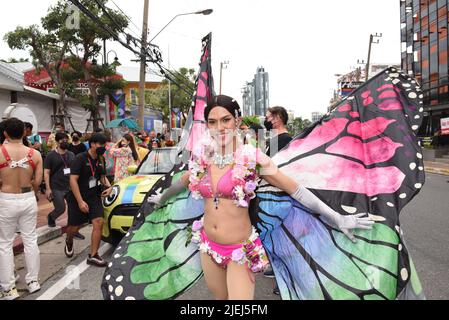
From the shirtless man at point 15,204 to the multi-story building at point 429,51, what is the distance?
29400mm

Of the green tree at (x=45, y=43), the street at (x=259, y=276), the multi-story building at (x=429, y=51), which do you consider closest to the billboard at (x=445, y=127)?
the multi-story building at (x=429, y=51)

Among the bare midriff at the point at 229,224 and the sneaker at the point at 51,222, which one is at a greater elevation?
the bare midriff at the point at 229,224

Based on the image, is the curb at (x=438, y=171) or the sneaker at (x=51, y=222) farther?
the curb at (x=438, y=171)

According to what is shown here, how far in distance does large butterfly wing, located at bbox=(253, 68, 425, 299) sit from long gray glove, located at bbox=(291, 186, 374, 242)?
0.06 m

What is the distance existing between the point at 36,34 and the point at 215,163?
2261 cm

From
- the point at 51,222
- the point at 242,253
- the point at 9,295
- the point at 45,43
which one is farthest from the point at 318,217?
the point at 45,43

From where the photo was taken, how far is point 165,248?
291cm

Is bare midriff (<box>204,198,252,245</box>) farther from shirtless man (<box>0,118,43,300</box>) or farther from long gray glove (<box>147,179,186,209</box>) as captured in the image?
shirtless man (<box>0,118,43,300</box>)

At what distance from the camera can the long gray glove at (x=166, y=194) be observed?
294 centimetres

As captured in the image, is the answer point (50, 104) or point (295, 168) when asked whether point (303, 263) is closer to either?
point (295, 168)

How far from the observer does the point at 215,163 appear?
2.58 m

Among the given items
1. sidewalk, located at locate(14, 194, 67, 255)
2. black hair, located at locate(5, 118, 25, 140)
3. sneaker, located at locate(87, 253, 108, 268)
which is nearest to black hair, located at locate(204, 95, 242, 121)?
black hair, located at locate(5, 118, 25, 140)

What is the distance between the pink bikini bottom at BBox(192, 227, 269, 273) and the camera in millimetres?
2426

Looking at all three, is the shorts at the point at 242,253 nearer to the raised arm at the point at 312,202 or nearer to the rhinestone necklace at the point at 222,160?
the raised arm at the point at 312,202
